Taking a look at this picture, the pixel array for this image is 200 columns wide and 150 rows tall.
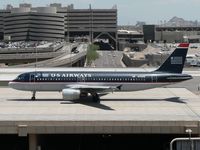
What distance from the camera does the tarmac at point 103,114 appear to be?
1570 inches

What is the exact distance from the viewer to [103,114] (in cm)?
4478

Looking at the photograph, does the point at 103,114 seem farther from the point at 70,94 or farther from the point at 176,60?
the point at 176,60

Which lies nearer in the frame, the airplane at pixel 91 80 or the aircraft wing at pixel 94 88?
the aircraft wing at pixel 94 88

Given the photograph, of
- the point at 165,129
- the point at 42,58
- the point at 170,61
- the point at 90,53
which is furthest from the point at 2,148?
the point at 90,53

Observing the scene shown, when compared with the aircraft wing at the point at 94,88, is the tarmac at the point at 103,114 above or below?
below

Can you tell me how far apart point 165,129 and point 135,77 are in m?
16.4

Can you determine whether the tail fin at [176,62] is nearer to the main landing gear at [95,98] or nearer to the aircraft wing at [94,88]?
the aircraft wing at [94,88]

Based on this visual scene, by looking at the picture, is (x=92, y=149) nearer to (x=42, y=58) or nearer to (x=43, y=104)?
(x=43, y=104)

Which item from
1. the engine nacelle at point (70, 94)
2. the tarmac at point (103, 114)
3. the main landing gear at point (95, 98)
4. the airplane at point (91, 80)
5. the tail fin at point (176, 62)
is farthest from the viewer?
the tail fin at point (176, 62)

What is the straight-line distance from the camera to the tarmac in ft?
131

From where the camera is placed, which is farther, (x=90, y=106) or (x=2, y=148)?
(x=90, y=106)

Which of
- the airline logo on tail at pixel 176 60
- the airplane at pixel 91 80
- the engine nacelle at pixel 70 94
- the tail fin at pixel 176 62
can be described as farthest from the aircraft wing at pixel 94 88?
the airline logo on tail at pixel 176 60

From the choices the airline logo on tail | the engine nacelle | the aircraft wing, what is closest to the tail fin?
the airline logo on tail

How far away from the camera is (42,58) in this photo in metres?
179
